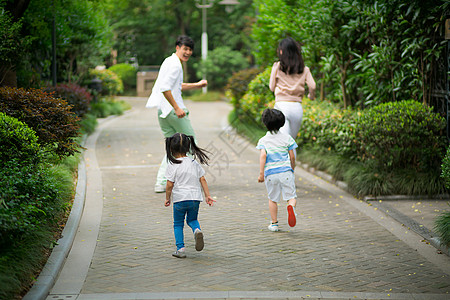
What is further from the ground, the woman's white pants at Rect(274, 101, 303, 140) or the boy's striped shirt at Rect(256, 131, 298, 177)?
the woman's white pants at Rect(274, 101, 303, 140)

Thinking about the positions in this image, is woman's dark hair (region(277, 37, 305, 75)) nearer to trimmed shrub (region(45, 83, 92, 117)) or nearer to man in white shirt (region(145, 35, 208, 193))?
man in white shirt (region(145, 35, 208, 193))

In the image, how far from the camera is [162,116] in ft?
27.2

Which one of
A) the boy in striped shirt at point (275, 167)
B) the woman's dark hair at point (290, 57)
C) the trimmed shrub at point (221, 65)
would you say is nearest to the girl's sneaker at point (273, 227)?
the boy in striped shirt at point (275, 167)

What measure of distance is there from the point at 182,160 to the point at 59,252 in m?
1.43

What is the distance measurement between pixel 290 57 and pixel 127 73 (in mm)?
34683

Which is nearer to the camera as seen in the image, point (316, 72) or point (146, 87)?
point (316, 72)

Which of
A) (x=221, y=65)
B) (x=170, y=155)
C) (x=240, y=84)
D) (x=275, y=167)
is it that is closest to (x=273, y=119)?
(x=275, y=167)

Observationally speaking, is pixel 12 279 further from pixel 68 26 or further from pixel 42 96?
pixel 68 26

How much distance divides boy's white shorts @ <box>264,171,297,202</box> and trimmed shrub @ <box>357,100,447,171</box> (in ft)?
7.63

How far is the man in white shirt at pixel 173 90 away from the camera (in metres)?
8.00

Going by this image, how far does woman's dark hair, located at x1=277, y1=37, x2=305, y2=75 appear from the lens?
8.43 metres

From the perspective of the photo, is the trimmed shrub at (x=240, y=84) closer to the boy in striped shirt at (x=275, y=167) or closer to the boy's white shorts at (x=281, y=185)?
the boy in striped shirt at (x=275, y=167)

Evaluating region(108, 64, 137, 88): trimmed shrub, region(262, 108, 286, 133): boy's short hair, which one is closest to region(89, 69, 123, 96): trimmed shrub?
region(108, 64, 137, 88): trimmed shrub

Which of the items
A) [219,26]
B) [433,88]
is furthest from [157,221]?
[219,26]
